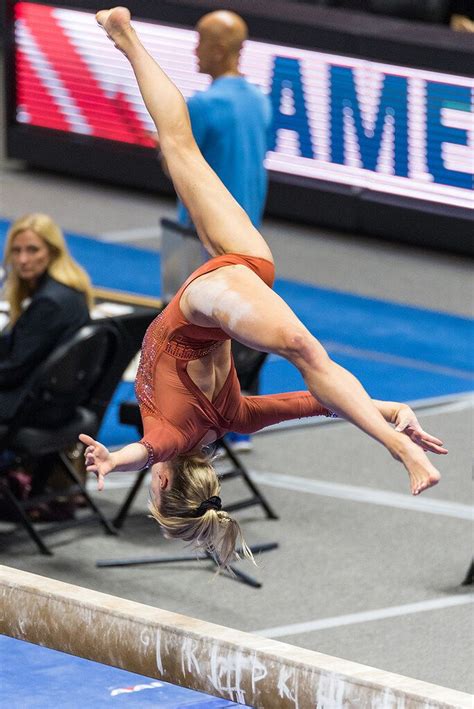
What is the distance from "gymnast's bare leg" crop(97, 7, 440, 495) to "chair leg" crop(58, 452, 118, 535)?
2557mm

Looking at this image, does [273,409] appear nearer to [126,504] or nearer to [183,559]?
[183,559]

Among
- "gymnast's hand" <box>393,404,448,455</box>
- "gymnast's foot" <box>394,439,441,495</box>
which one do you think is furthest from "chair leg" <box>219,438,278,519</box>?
"gymnast's foot" <box>394,439,441,495</box>

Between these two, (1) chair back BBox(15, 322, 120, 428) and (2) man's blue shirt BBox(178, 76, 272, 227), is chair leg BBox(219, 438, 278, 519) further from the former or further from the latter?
(2) man's blue shirt BBox(178, 76, 272, 227)

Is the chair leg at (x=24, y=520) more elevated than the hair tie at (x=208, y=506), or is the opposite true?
the hair tie at (x=208, y=506)

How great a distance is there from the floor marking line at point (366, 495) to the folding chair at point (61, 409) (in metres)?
1.09

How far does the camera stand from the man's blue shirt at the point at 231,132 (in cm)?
715

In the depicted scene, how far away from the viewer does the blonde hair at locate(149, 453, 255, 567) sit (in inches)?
154

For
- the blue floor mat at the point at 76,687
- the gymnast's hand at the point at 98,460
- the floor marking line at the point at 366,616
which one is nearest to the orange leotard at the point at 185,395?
the gymnast's hand at the point at 98,460

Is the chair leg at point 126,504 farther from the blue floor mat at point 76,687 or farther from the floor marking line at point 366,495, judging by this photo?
the blue floor mat at point 76,687

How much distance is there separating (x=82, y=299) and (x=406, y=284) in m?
4.65

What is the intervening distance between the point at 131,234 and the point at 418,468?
335 inches

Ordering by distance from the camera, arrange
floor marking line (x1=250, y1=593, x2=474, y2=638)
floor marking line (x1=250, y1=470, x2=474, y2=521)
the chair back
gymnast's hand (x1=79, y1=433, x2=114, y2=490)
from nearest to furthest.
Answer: gymnast's hand (x1=79, y1=433, x2=114, y2=490), floor marking line (x1=250, y1=593, x2=474, y2=638), the chair back, floor marking line (x1=250, y1=470, x2=474, y2=521)

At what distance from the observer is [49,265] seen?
6.32 m

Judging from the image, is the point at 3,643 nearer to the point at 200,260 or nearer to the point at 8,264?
the point at 8,264
